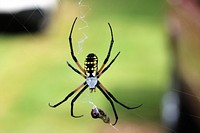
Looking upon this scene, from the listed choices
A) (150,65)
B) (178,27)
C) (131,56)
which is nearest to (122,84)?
(131,56)

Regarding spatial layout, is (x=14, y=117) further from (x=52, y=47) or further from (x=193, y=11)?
(x=193, y=11)

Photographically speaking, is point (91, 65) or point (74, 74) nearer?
point (91, 65)

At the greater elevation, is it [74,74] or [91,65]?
[74,74]

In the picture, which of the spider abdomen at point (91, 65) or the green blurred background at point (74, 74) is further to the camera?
the green blurred background at point (74, 74)
